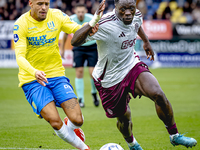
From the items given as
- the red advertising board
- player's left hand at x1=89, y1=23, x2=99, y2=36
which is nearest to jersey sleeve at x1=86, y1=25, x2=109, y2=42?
player's left hand at x1=89, y1=23, x2=99, y2=36

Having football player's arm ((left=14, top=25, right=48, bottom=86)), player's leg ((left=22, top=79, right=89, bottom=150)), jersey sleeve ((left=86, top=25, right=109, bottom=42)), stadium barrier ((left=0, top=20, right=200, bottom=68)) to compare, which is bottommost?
stadium barrier ((left=0, top=20, right=200, bottom=68))

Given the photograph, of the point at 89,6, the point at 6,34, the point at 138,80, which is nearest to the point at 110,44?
the point at 138,80

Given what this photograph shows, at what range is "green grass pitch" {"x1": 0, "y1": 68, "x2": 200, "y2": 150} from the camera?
5543mm

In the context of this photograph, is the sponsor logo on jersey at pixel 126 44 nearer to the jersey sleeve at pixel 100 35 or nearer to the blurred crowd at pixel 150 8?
the jersey sleeve at pixel 100 35

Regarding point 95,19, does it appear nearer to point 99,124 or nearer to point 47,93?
point 47,93

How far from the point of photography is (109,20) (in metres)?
4.78

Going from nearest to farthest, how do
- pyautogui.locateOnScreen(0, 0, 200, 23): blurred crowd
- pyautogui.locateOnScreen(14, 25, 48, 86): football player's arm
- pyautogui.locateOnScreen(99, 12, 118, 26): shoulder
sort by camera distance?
pyautogui.locateOnScreen(14, 25, 48, 86): football player's arm < pyautogui.locateOnScreen(99, 12, 118, 26): shoulder < pyautogui.locateOnScreen(0, 0, 200, 23): blurred crowd

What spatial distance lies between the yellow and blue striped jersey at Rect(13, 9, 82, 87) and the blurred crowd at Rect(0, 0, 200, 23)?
16707mm

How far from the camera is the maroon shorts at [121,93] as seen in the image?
4836 millimetres

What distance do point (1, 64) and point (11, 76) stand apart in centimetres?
355

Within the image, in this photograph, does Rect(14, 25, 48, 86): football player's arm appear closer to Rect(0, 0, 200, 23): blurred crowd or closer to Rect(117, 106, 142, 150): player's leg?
Rect(117, 106, 142, 150): player's leg

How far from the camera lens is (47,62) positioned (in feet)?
16.8

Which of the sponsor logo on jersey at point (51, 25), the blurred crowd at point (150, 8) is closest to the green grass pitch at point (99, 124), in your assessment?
the sponsor logo on jersey at point (51, 25)

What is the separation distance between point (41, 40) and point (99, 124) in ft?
9.09
